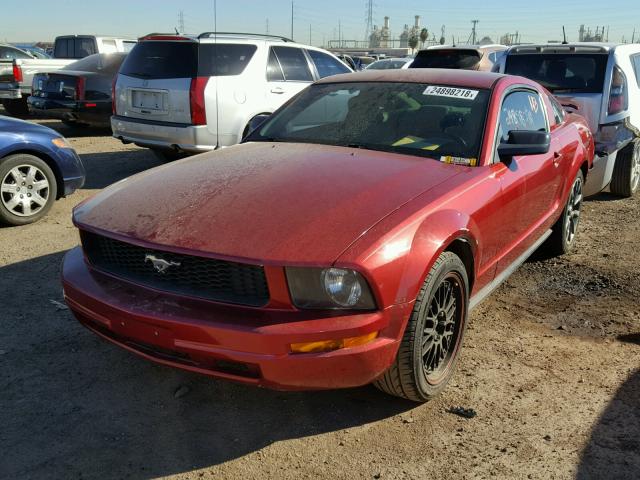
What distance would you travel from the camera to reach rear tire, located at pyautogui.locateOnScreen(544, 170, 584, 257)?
516 cm

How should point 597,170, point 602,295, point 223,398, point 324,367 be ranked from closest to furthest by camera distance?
point 324,367, point 223,398, point 602,295, point 597,170

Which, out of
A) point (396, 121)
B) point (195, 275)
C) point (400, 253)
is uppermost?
point (396, 121)

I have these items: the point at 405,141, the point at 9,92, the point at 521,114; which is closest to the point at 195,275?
the point at 405,141

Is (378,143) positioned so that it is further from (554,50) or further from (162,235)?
(554,50)

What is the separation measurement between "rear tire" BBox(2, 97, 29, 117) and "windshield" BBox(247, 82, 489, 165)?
40.4 feet

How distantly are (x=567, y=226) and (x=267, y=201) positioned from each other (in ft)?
10.7

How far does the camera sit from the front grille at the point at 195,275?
264 centimetres

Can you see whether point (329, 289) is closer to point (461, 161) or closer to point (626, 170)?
A: point (461, 161)

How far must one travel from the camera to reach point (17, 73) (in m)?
13.9

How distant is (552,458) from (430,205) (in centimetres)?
124

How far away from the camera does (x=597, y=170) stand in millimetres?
6531

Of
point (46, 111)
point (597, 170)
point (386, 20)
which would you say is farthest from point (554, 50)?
point (386, 20)

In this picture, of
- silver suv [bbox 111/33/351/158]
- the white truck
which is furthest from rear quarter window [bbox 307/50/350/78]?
the white truck

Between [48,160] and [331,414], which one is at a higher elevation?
[48,160]
